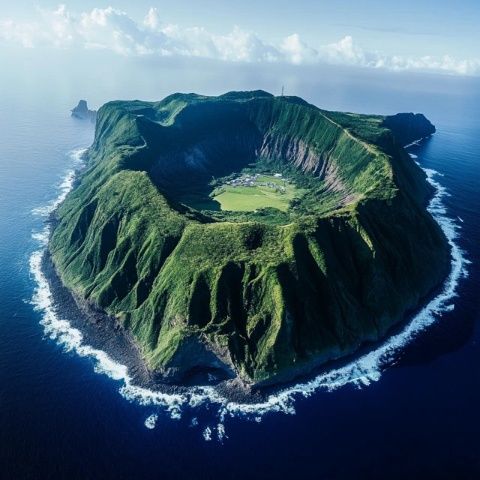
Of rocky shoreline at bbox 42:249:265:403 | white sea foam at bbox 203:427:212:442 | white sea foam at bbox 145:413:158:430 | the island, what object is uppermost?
the island

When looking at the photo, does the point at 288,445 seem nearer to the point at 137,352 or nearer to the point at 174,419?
the point at 174,419

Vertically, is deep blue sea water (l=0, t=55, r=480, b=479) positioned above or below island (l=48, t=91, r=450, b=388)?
below

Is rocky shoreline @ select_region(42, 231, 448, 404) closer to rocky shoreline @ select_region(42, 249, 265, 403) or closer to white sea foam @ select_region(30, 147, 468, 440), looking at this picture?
rocky shoreline @ select_region(42, 249, 265, 403)

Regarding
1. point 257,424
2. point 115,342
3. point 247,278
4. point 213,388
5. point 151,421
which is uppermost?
point 247,278

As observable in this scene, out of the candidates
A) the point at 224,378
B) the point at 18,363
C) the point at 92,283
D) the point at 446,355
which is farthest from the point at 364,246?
the point at 18,363

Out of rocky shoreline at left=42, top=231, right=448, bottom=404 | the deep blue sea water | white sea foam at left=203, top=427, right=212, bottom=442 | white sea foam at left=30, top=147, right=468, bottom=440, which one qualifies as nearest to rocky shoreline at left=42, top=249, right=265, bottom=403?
rocky shoreline at left=42, top=231, right=448, bottom=404

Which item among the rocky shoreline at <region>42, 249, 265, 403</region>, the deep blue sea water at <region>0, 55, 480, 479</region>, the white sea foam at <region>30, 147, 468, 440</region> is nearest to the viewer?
the deep blue sea water at <region>0, 55, 480, 479</region>

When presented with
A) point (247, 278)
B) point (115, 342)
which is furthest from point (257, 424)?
point (115, 342)

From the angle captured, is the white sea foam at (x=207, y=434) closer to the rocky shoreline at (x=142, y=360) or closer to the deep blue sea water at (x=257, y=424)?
the deep blue sea water at (x=257, y=424)

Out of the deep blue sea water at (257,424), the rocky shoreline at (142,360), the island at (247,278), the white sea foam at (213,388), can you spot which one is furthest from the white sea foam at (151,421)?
the island at (247,278)

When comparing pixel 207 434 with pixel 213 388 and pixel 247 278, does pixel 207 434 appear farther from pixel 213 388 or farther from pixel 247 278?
pixel 247 278

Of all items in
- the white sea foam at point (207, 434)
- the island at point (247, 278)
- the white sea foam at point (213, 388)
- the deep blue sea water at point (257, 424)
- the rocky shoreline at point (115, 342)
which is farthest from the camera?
the island at point (247, 278)
